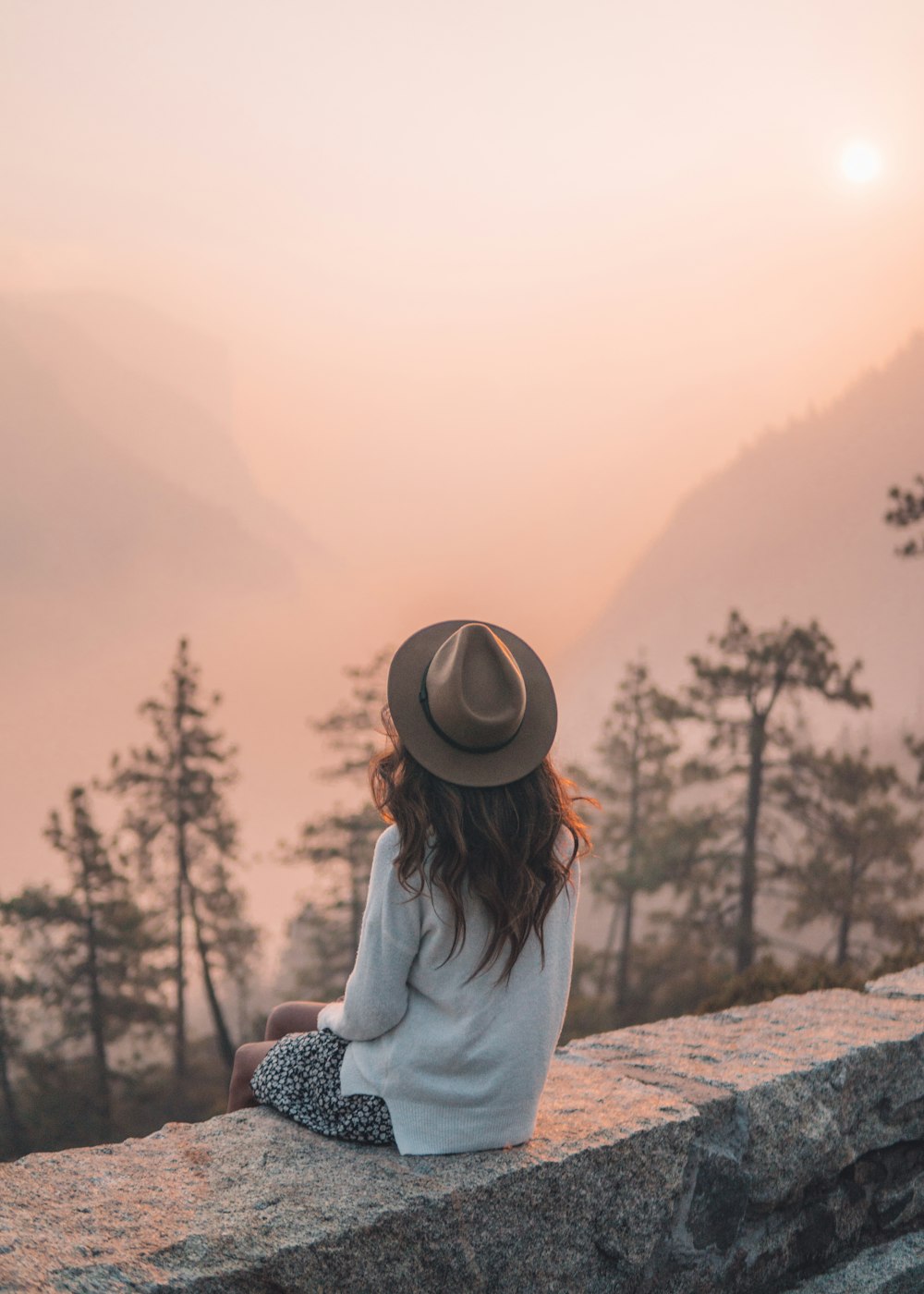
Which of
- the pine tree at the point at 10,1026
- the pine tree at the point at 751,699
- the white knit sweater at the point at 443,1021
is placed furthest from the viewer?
the pine tree at the point at 10,1026

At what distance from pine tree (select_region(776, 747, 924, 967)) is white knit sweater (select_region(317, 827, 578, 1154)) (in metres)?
20.4

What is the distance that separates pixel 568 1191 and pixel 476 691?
1.00 meters

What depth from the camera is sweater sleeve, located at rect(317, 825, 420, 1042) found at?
2.12 meters

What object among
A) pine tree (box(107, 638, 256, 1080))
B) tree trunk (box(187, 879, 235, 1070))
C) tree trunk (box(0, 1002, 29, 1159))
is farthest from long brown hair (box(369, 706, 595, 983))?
tree trunk (box(0, 1002, 29, 1159))

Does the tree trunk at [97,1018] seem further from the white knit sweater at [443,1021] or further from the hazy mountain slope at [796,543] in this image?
the hazy mountain slope at [796,543]

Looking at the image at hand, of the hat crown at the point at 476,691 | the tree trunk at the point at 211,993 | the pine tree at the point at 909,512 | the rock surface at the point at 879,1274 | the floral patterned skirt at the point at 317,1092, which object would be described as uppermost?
the pine tree at the point at 909,512

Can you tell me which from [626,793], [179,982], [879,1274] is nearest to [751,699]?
[626,793]

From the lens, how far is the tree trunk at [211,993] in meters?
24.1

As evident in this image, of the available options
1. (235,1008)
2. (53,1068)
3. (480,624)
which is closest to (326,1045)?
(480,624)

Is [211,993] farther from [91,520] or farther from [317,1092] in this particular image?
[91,520]

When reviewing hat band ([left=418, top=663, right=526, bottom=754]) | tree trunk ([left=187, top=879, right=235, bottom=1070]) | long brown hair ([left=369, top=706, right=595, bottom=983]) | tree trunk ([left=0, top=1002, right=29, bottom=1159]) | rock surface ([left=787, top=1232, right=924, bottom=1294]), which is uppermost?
hat band ([left=418, top=663, right=526, bottom=754])

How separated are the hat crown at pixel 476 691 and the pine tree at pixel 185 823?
81.5 ft

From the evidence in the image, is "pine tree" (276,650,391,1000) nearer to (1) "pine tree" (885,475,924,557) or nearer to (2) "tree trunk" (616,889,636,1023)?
(2) "tree trunk" (616,889,636,1023)

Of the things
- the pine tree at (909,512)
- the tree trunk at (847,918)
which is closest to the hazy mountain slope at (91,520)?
the tree trunk at (847,918)
